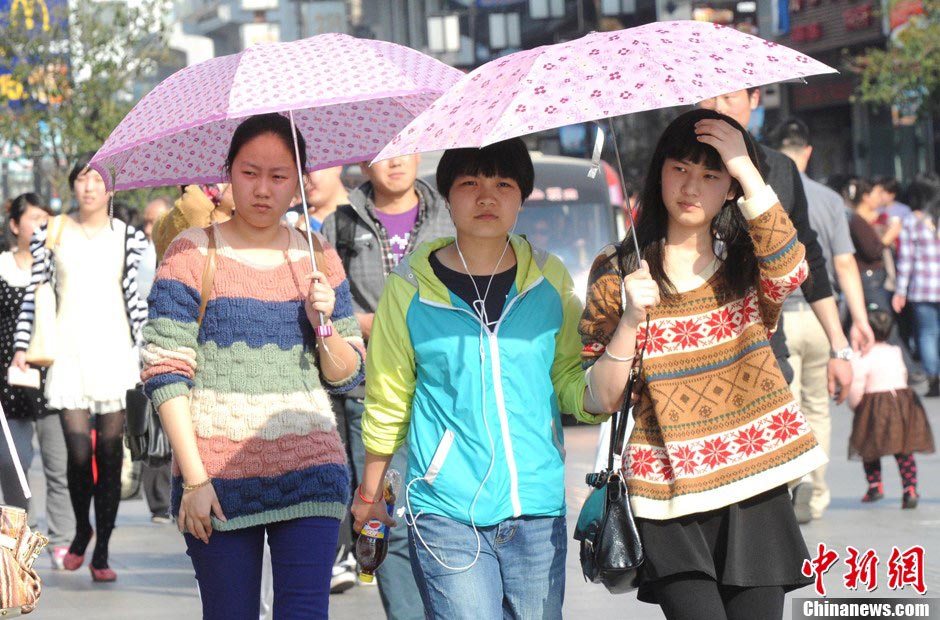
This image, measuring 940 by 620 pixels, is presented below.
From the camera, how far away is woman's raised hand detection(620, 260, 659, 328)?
4.04 metres

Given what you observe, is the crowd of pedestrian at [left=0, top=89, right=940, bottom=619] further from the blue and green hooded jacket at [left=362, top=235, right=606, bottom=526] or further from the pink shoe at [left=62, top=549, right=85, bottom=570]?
the pink shoe at [left=62, top=549, right=85, bottom=570]

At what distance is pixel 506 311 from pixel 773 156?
340cm

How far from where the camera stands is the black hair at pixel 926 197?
17.5 m

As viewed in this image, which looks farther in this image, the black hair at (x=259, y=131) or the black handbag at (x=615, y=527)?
the black hair at (x=259, y=131)

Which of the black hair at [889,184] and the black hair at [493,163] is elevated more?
the black hair at [493,163]

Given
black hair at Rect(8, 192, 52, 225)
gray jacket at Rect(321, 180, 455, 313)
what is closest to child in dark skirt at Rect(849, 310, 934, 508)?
gray jacket at Rect(321, 180, 455, 313)

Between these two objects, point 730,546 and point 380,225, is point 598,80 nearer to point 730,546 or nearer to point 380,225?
point 730,546

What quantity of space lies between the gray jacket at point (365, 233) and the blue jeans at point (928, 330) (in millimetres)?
11399

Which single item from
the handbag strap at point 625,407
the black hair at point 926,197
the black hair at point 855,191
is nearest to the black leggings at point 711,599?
the handbag strap at point 625,407

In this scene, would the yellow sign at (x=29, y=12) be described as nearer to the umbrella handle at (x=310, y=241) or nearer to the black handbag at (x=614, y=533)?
the umbrella handle at (x=310, y=241)

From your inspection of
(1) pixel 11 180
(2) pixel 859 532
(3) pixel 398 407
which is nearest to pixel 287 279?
(3) pixel 398 407

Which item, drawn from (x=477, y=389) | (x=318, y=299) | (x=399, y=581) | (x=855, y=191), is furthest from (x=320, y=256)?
(x=855, y=191)

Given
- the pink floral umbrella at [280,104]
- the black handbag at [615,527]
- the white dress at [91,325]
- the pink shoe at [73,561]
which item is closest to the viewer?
the black handbag at [615,527]

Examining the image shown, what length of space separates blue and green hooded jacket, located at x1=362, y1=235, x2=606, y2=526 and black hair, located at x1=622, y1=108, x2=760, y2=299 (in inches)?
11.1
